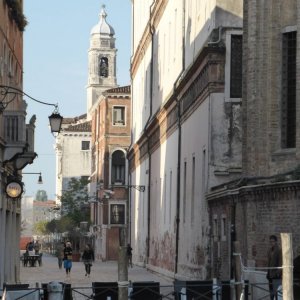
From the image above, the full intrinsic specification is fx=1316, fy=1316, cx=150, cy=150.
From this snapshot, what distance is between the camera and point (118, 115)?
97.6 meters

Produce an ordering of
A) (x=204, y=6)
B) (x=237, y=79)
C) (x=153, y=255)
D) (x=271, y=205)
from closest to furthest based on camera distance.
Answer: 1. (x=271, y=205)
2. (x=237, y=79)
3. (x=204, y=6)
4. (x=153, y=255)

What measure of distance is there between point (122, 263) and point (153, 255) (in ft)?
133

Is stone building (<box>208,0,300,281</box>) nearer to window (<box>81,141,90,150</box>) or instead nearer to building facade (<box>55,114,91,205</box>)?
building facade (<box>55,114,91,205</box>)

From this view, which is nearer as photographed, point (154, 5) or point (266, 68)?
point (266, 68)

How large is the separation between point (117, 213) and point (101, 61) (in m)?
57.3

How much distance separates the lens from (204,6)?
148 feet

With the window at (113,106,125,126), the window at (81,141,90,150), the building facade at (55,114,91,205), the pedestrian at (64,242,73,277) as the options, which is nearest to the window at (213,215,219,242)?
the pedestrian at (64,242,73,277)

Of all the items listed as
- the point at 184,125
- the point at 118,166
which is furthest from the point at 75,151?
the point at 184,125

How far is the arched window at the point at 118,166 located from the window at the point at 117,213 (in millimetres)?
3043

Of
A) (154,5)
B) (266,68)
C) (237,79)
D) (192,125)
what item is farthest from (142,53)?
(266,68)

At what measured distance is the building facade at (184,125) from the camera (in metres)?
41.6

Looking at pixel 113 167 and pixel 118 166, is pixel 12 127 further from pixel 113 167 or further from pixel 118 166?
pixel 118 166

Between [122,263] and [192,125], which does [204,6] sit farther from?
[122,263]

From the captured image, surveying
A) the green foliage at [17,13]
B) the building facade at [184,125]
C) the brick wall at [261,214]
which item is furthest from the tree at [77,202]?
the brick wall at [261,214]
